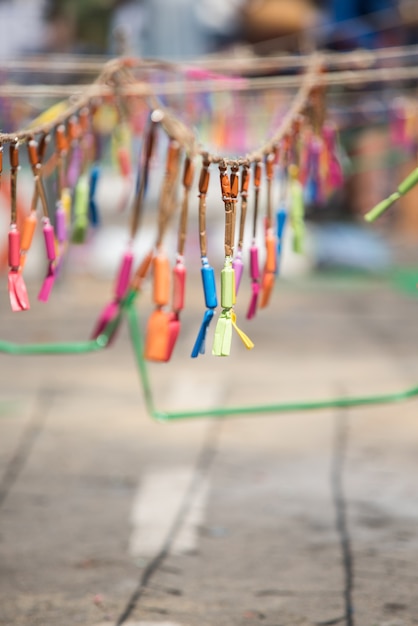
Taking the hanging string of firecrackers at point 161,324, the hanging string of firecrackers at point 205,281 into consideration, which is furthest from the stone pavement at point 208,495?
the hanging string of firecrackers at point 205,281

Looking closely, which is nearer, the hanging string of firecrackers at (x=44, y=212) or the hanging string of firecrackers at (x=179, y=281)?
the hanging string of firecrackers at (x=44, y=212)

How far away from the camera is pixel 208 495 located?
229 inches

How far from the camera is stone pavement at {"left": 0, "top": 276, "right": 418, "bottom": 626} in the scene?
432cm

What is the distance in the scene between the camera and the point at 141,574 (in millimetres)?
4613

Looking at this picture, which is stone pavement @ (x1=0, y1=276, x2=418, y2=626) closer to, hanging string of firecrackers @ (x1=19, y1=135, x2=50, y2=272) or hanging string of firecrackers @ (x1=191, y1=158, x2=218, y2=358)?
hanging string of firecrackers @ (x1=191, y1=158, x2=218, y2=358)

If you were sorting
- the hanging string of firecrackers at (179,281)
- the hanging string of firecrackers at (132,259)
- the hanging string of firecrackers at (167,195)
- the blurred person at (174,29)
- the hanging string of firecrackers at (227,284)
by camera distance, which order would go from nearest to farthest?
the hanging string of firecrackers at (227,284)
the hanging string of firecrackers at (167,195)
the hanging string of firecrackers at (179,281)
the hanging string of firecrackers at (132,259)
the blurred person at (174,29)

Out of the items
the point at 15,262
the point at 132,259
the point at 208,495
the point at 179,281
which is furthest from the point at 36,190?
the point at 208,495

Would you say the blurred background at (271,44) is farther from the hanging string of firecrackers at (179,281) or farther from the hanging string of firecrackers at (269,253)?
the hanging string of firecrackers at (179,281)

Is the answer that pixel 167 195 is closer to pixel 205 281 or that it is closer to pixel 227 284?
pixel 205 281

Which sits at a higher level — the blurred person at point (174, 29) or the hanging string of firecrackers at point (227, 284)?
the hanging string of firecrackers at point (227, 284)

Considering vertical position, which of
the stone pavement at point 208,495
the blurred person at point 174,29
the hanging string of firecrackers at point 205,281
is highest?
the hanging string of firecrackers at point 205,281

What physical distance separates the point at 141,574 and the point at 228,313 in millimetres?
1637

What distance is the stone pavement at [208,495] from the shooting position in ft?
14.2

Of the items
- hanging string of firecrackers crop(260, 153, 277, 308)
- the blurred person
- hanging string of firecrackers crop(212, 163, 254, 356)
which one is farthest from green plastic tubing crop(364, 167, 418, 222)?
the blurred person
